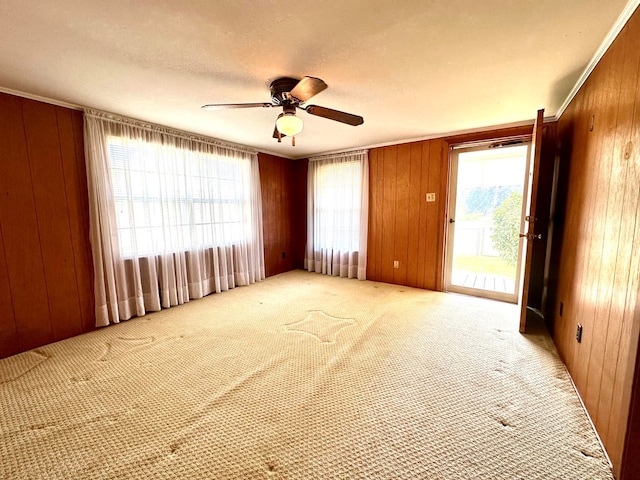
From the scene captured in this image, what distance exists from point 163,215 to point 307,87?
2407 millimetres

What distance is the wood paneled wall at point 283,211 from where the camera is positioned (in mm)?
4637

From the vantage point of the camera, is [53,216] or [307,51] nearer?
[307,51]

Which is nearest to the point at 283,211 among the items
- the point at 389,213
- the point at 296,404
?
the point at 389,213

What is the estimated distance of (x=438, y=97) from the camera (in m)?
2.35

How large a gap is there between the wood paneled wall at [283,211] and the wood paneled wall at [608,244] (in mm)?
3868

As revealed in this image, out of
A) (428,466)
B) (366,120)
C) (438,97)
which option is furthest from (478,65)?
(428,466)

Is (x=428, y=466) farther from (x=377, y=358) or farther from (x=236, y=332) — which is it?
(x=236, y=332)

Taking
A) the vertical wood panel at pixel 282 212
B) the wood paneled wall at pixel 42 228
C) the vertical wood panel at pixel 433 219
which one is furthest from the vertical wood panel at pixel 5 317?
the vertical wood panel at pixel 433 219

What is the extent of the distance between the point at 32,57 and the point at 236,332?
8.12 feet

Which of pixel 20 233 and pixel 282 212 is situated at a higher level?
pixel 282 212

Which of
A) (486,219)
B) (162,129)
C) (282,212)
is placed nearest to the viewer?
(162,129)

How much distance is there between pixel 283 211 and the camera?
498 cm

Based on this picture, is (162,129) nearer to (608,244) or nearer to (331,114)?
(331,114)

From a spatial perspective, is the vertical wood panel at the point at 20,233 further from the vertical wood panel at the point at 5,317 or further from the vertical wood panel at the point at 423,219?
the vertical wood panel at the point at 423,219
